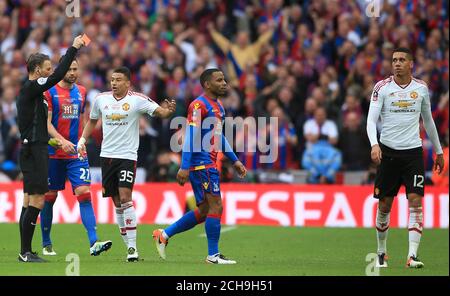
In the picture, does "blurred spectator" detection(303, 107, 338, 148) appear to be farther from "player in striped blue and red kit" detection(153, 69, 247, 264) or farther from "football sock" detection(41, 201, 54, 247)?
"player in striped blue and red kit" detection(153, 69, 247, 264)

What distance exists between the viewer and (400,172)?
1442 centimetres

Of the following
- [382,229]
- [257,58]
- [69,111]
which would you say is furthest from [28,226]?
[257,58]

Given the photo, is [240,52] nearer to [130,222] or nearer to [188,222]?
[188,222]

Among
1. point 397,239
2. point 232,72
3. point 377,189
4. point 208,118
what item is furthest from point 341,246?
point 232,72

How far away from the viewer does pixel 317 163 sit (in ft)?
77.3

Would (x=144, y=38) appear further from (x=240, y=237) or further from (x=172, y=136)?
(x=240, y=237)

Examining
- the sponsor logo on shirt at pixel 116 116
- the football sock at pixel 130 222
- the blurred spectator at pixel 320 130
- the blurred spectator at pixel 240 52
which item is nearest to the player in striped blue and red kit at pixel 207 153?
the football sock at pixel 130 222

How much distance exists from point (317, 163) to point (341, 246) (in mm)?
5745

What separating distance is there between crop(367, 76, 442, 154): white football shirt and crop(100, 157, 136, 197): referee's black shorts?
3263 millimetres

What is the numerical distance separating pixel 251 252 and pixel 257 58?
33.9 ft

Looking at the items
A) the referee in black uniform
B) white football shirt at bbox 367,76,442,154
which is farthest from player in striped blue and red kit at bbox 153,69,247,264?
white football shirt at bbox 367,76,442,154

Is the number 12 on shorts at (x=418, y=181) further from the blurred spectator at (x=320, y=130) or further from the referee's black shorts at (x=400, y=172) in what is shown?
the blurred spectator at (x=320, y=130)

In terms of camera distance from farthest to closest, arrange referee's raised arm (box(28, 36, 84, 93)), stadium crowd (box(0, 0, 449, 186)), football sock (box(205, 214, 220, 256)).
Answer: stadium crowd (box(0, 0, 449, 186)) → football sock (box(205, 214, 220, 256)) → referee's raised arm (box(28, 36, 84, 93))

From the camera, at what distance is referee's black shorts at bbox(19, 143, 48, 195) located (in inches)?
549
